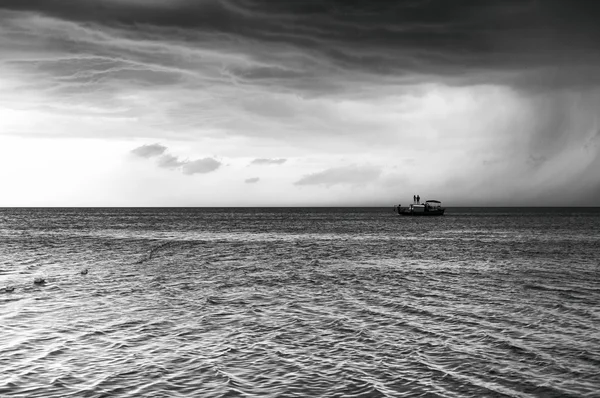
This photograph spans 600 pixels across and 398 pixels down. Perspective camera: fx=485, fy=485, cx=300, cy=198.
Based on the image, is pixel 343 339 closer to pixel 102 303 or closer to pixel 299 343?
pixel 299 343

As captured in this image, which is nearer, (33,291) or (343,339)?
(343,339)

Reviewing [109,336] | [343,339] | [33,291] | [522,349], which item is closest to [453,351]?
[522,349]

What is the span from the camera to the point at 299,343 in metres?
19.3

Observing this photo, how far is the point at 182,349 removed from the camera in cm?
1827

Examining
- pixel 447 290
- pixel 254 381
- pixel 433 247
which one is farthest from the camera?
pixel 433 247

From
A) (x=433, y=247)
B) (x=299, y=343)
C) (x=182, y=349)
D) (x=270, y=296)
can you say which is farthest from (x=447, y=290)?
(x=433, y=247)

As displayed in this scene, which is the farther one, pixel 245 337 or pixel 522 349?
pixel 245 337

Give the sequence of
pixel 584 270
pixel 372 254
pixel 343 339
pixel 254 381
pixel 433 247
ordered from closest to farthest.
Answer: pixel 254 381 < pixel 343 339 < pixel 584 270 < pixel 372 254 < pixel 433 247

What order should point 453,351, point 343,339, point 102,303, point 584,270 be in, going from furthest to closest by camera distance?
point 584,270
point 102,303
point 343,339
point 453,351

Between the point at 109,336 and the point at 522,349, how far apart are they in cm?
1648

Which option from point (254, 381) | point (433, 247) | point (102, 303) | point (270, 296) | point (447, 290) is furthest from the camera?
point (433, 247)

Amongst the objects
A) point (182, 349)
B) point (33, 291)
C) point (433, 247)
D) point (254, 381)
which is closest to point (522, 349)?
point (254, 381)

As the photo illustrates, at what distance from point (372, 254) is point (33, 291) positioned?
3871cm

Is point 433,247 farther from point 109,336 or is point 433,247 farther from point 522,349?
point 109,336
